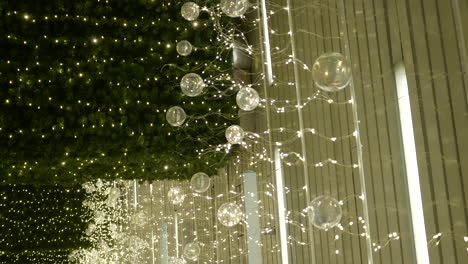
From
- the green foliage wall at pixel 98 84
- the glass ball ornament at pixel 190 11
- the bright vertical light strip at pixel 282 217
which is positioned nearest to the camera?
the glass ball ornament at pixel 190 11

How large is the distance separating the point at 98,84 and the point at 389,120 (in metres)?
4.08

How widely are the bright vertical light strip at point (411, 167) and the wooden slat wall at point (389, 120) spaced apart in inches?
2.3

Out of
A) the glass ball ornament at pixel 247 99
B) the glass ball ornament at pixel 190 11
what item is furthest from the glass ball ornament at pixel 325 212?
the glass ball ornament at pixel 190 11

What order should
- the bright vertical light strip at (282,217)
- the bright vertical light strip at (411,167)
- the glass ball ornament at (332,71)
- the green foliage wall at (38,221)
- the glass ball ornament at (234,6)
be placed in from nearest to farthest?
the glass ball ornament at (332,71) → the bright vertical light strip at (411,167) → the glass ball ornament at (234,6) → the bright vertical light strip at (282,217) → the green foliage wall at (38,221)

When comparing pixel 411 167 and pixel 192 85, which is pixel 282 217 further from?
pixel 411 167

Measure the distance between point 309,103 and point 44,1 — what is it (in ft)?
11.3

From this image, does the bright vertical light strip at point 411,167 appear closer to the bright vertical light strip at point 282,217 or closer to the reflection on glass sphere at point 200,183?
the reflection on glass sphere at point 200,183

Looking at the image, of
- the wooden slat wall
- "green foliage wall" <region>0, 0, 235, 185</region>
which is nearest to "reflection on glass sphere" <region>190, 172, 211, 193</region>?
the wooden slat wall

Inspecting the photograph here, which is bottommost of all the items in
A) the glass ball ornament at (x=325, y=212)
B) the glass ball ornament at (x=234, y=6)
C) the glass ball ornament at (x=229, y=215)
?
the glass ball ornament at (x=325, y=212)

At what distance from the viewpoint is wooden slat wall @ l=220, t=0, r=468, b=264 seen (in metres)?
3.53

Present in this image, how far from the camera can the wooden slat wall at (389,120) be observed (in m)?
3.53

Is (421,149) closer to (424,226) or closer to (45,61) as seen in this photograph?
(424,226)

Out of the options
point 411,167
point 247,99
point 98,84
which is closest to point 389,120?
point 411,167

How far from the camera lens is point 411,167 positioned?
163 inches
